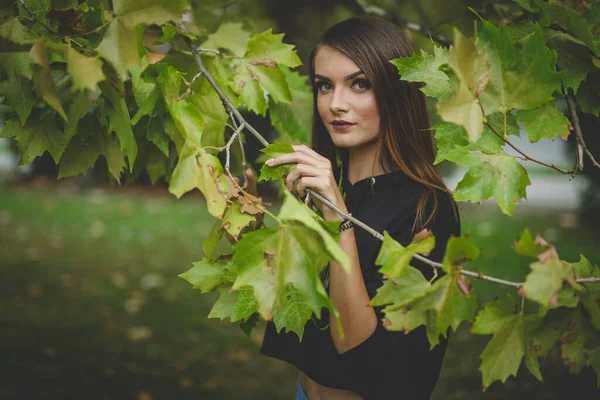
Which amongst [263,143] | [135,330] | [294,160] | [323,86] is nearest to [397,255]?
[294,160]

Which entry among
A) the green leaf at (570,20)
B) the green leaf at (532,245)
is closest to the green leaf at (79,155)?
the green leaf at (532,245)

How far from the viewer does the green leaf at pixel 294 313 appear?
4.44 feet

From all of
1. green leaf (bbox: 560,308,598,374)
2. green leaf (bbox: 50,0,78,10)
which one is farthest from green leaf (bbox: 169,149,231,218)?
green leaf (bbox: 560,308,598,374)

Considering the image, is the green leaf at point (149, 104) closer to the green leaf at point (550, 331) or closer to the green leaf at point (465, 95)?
the green leaf at point (465, 95)

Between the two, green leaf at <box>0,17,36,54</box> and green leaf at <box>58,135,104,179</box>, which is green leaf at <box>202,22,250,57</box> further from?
green leaf at <box>0,17,36,54</box>

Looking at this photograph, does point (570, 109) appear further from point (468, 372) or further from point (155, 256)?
point (155, 256)

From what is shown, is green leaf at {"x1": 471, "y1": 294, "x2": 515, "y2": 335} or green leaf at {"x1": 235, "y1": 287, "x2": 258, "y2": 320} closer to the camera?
green leaf at {"x1": 471, "y1": 294, "x2": 515, "y2": 335}

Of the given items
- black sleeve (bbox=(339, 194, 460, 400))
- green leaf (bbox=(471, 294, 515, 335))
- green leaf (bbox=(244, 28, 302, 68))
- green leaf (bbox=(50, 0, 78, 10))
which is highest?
green leaf (bbox=(50, 0, 78, 10))

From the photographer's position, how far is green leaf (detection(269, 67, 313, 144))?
2.14 metres

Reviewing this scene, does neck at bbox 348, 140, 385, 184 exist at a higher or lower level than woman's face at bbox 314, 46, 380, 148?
lower

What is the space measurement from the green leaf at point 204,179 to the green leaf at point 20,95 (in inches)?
16.8

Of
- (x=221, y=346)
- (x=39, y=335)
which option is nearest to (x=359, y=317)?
(x=221, y=346)

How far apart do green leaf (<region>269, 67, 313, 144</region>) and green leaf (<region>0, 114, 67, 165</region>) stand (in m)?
0.91

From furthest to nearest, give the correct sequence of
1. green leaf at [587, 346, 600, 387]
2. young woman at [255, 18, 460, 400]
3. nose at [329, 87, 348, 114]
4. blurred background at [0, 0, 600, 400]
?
blurred background at [0, 0, 600, 400] < nose at [329, 87, 348, 114] < young woman at [255, 18, 460, 400] < green leaf at [587, 346, 600, 387]
